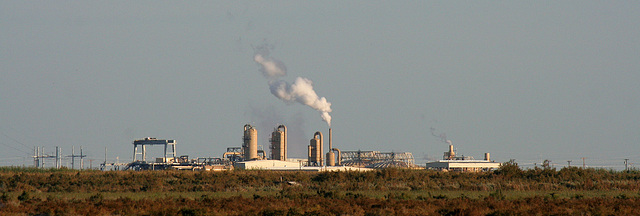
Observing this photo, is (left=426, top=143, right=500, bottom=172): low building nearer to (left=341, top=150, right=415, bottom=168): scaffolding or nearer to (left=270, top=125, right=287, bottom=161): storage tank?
(left=341, top=150, right=415, bottom=168): scaffolding

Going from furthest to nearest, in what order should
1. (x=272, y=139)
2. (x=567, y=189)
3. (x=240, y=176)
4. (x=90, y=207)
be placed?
(x=272, y=139) → (x=240, y=176) → (x=567, y=189) → (x=90, y=207)

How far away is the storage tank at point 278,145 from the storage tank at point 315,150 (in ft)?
18.7

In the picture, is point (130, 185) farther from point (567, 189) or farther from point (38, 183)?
point (567, 189)

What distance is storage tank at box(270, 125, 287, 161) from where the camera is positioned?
6275 inches

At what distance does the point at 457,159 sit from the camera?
567ft

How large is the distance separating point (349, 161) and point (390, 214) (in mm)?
126906

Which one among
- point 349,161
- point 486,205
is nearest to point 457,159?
point 349,161

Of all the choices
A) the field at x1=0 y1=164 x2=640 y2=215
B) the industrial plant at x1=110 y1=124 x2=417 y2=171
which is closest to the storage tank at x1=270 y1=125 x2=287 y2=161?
the industrial plant at x1=110 y1=124 x2=417 y2=171

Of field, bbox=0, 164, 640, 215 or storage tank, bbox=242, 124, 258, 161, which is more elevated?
storage tank, bbox=242, 124, 258, 161

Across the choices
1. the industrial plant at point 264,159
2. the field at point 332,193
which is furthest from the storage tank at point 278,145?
the field at point 332,193

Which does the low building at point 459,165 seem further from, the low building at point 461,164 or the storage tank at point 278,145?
the storage tank at point 278,145

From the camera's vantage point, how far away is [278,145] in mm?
159625

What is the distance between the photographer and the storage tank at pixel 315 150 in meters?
157

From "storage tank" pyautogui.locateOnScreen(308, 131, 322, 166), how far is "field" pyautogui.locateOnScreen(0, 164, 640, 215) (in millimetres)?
49978
